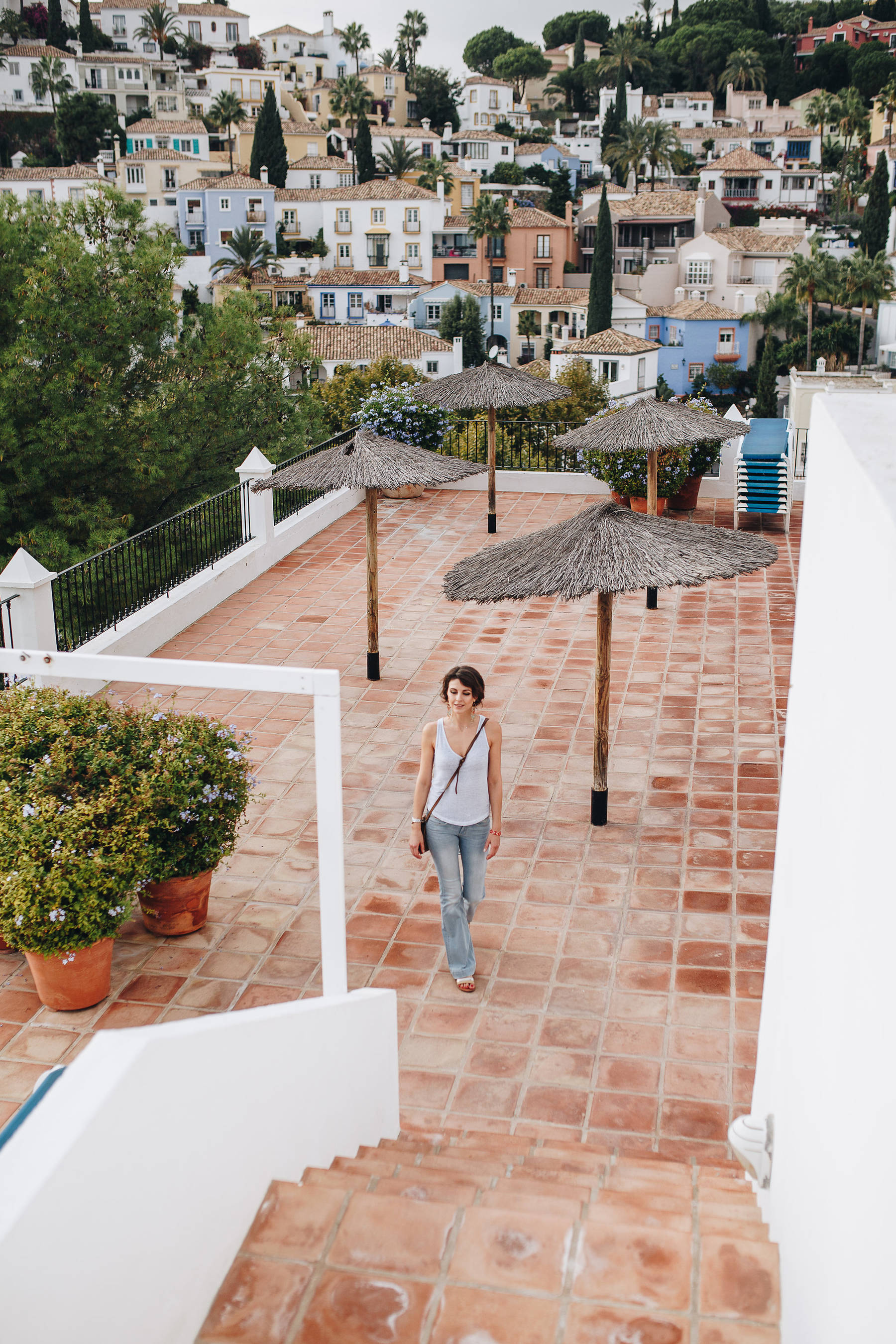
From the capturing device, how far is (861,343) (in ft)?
196

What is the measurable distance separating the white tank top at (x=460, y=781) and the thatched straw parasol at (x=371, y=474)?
4104mm

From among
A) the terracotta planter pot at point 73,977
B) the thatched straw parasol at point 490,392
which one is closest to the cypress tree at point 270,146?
the thatched straw parasol at point 490,392

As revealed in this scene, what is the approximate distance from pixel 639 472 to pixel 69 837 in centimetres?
1013

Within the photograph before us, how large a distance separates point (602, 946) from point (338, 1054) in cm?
249

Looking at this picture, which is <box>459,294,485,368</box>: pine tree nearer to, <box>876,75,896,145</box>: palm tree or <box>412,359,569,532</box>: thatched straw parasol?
<box>876,75,896,145</box>: palm tree

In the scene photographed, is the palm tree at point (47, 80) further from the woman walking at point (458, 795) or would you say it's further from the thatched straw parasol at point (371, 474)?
the woman walking at point (458, 795)

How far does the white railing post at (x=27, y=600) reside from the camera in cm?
849

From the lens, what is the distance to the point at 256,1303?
288cm

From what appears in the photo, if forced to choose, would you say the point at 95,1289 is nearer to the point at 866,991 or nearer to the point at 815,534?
the point at 866,991

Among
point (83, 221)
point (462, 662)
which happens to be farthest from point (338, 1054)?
point (83, 221)

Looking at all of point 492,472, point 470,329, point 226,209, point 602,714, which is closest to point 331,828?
point 602,714

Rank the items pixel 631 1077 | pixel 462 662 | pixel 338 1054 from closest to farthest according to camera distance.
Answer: pixel 338 1054
pixel 631 1077
pixel 462 662

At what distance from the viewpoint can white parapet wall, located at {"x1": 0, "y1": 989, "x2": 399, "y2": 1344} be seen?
7.16ft

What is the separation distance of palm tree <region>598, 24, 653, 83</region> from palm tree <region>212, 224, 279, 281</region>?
5191 centimetres
